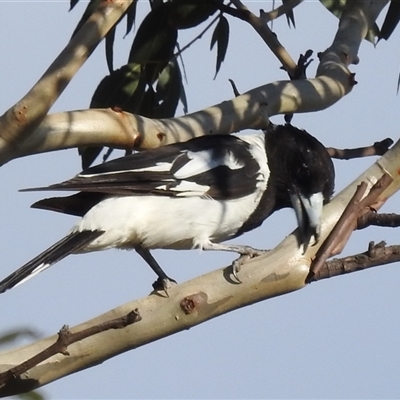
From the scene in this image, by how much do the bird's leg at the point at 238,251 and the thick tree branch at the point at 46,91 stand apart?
48 cm

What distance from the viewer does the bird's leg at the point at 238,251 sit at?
74.3 inches

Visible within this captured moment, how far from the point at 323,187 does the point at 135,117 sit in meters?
0.68

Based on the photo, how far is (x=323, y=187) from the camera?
271 centimetres

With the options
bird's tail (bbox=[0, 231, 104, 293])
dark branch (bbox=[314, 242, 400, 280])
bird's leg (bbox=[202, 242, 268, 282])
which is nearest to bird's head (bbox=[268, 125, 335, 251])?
bird's leg (bbox=[202, 242, 268, 282])

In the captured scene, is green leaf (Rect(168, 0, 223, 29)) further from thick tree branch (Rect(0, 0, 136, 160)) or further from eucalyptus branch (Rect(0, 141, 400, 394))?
eucalyptus branch (Rect(0, 141, 400, 394))

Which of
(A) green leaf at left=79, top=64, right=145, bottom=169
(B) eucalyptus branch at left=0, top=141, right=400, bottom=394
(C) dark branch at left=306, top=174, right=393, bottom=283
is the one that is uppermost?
(A) green leaf at left=79, top=64, right=145, bottom=169

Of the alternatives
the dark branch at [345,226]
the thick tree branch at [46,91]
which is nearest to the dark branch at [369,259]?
the dark branch at [345,226]

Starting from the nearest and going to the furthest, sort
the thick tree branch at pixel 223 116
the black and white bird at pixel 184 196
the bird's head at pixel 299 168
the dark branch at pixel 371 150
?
the thick tree branch at pixel 223 116 < the black and white bird at pixel 184 196 < the dark branch at pixel 371 150 < the bird's head at pixel 299 168

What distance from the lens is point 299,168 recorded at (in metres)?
2.80

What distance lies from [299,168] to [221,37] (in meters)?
0.57

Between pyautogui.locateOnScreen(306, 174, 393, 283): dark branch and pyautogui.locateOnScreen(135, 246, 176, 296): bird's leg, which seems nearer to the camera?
pyautogui.locateOnScreen(306, 174, 393, 283): dark branch

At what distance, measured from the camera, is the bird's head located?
2.70 m

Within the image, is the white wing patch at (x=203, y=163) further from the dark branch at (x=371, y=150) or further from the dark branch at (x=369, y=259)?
the dark branch at (x=369, y=259)

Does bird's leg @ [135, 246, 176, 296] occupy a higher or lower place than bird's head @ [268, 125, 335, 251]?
lower
